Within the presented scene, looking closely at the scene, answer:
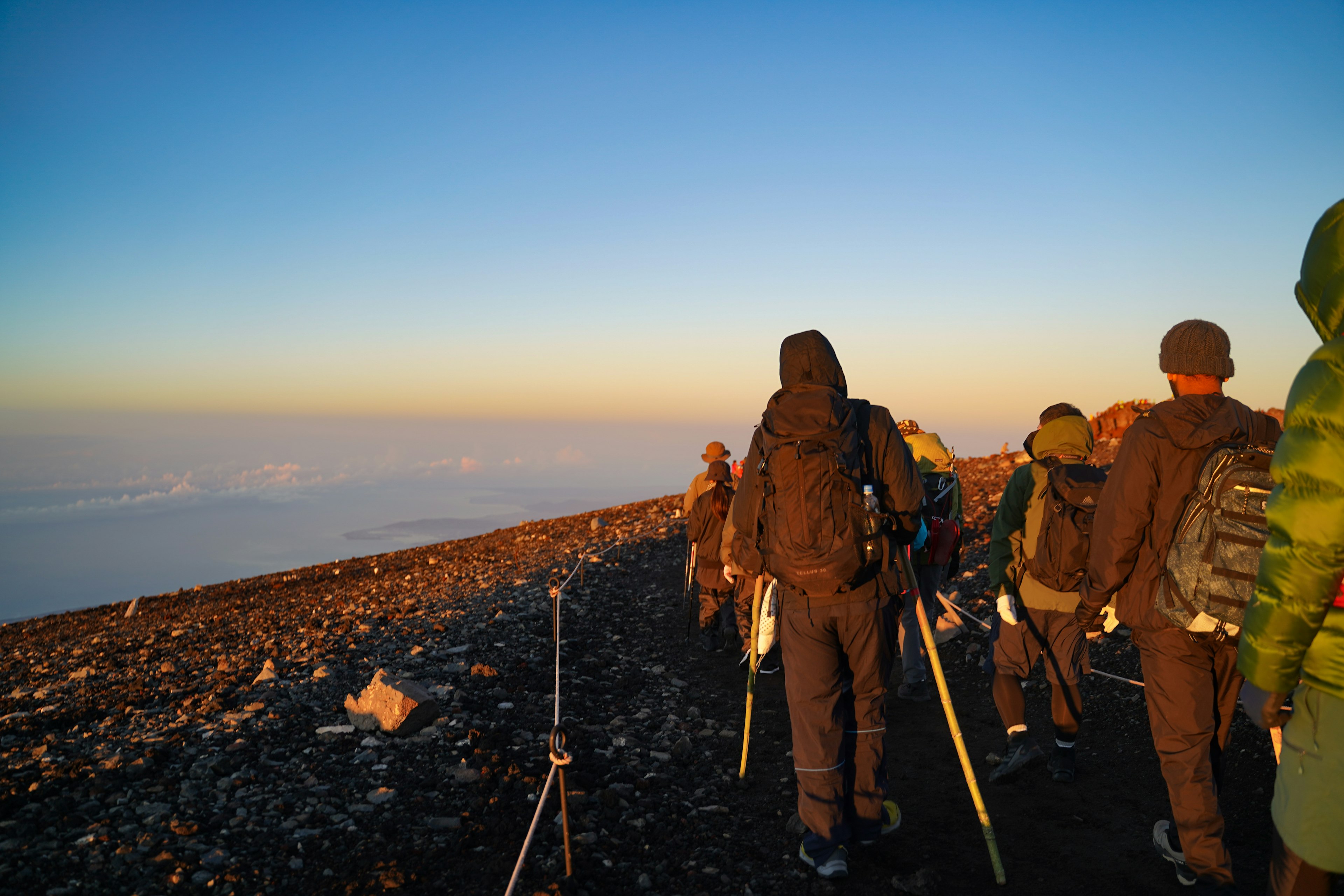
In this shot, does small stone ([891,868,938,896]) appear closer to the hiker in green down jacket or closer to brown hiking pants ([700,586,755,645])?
the hiker in green down jacket

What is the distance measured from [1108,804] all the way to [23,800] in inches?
244

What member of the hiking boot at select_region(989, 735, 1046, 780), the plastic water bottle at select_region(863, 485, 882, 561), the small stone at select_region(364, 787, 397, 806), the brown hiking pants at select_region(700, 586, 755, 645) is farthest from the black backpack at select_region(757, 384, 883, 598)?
the brown hiking pants at select_region(700, 586, 755, 645)

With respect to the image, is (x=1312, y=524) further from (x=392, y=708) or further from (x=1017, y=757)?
(x=392, y=708)

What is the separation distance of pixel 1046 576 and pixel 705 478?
4.62 m

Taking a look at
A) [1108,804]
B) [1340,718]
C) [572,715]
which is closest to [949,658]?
[1108,804]

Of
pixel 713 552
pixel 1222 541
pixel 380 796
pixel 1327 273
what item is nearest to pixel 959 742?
pixel 1222 541

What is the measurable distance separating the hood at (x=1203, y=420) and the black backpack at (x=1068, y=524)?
3.23 feet

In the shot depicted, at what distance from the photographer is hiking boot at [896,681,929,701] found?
6957mm

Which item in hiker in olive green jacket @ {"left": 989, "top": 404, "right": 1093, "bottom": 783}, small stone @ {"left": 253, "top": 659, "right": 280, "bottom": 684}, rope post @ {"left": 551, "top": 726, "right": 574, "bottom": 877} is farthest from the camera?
small stone @ {"left": 253, "top": 659, "right": 280, "bottom": 684}

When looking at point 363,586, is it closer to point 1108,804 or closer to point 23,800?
point 23,800

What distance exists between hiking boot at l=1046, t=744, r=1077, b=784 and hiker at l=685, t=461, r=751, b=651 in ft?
12.0

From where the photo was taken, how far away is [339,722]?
574 centimetres

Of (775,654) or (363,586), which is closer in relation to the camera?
(775,654)

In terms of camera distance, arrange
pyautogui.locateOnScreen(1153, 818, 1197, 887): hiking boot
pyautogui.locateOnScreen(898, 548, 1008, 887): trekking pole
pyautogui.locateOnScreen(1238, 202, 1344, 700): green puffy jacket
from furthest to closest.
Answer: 1. pyautogui.locateOnScreen(898, 548, 1008, 887): trekking pole
2. pyautogui.locateOnScreen(1153, 818, 1197, 887): hiking boot
3. pyautogui.locateOnScreen(1238, 202, 1344, 700): green puffy jacket
